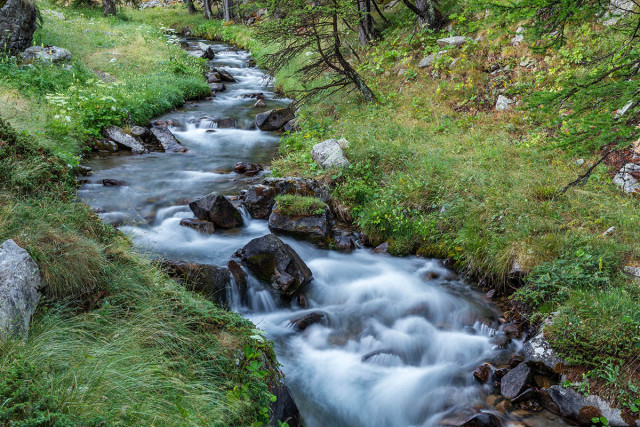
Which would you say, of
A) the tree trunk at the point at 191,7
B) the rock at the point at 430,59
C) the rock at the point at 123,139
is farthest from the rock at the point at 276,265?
the tree trunk at the point at 191,7

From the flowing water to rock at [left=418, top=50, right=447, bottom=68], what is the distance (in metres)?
6.65

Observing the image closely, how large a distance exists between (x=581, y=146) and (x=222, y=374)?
4435 millimetres

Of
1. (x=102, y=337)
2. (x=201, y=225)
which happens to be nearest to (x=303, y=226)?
(x=201, y=225)

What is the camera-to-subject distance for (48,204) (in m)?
5.18

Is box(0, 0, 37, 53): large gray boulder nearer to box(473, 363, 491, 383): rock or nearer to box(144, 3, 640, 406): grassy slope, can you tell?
box(144, 3, 640, 406): grassy slope

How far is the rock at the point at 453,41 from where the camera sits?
471 inches

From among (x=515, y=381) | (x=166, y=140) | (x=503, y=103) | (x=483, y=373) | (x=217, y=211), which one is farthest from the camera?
(x=166, y=140)

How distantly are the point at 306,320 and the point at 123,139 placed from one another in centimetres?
850

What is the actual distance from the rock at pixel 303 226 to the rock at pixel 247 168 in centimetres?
269

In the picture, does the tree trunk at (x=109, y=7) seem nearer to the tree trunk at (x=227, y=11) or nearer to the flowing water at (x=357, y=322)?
the tree trunk at (x=227, y=11)

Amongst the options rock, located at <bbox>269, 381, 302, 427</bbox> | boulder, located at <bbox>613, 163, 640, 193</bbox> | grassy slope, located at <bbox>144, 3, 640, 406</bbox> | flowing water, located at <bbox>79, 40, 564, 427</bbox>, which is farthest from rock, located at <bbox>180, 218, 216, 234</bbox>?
boulder, located at <bbox>613, 163, 640, 193</bbox>

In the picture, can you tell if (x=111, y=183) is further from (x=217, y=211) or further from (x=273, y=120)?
(x=273, y=120)

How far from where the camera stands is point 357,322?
6.15 meters

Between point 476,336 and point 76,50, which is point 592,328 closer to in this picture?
point 476,336
